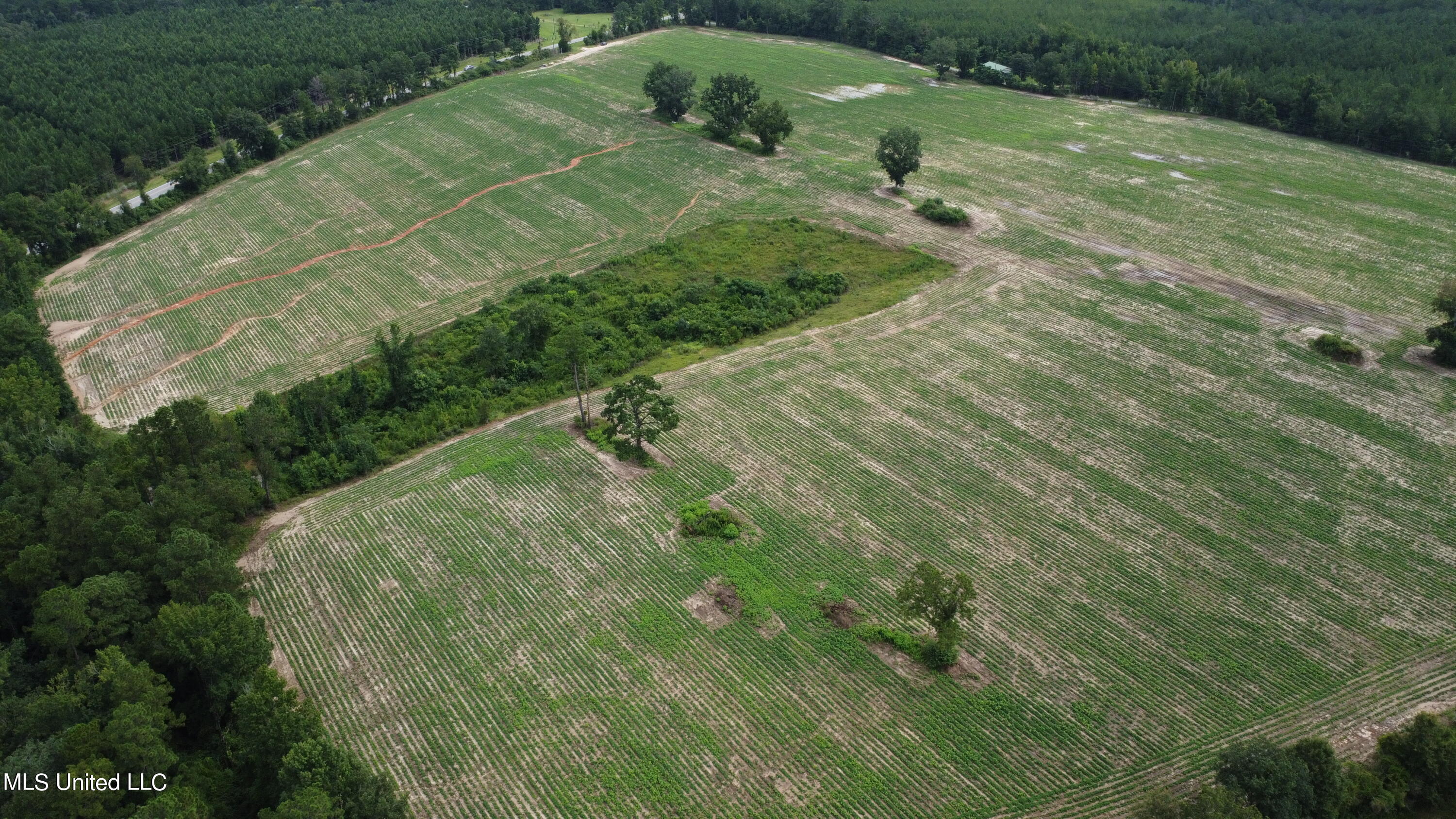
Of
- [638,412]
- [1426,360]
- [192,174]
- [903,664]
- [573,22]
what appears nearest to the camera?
[903,664]

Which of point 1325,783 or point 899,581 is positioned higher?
point 1325,783

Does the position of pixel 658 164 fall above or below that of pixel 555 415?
above

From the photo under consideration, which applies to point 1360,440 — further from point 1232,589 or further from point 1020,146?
point 1020,146

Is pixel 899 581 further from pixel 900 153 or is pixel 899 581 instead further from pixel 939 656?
pixel 900 153

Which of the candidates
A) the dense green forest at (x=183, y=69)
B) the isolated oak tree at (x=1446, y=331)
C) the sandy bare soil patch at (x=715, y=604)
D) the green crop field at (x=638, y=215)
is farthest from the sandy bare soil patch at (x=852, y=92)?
the sandy bare soil patch at (x=715, y=604)

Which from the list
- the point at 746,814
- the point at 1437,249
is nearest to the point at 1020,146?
the point at 1437,249

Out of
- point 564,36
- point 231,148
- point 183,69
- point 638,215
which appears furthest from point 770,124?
point 183,69
